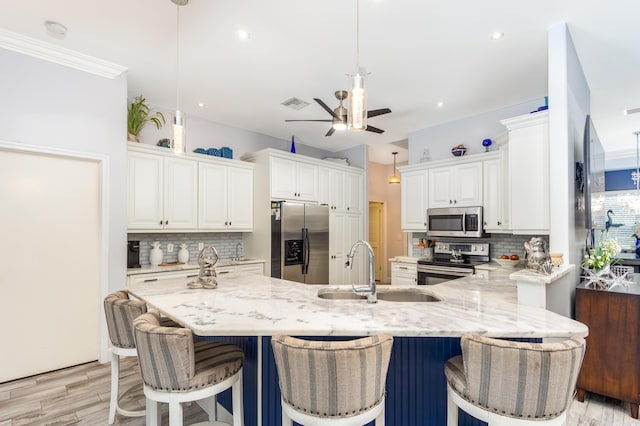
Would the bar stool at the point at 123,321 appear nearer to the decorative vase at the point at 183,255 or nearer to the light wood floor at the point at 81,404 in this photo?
the light wood floor at the point at 81,404

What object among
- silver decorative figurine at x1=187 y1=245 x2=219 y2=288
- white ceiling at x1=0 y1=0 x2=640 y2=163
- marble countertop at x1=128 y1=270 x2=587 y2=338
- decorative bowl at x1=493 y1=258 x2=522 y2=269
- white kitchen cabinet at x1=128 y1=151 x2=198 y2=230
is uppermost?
white ceiling at x1=0 y1=0 x2=640 y2=163

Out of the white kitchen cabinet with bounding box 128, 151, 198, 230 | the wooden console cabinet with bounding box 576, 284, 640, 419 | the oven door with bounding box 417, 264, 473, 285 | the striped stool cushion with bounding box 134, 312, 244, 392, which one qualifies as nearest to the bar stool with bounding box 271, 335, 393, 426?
the striped stool cushion with bounding box 134, 312, 244, 392

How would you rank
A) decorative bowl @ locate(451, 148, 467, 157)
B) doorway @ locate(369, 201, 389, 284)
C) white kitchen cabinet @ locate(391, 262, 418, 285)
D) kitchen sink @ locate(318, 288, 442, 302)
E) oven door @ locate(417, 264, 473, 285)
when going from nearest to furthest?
kitchen sink @ locate(318, 288, 442, 302), oven door @ locate(417, 264, 473, 285), decorative bowl @ locate(451, 148, 467, 157), white kitchen cabinet @ locate(391, 262, 418, 285), doorway @ locate(369, 201, 389, 284)

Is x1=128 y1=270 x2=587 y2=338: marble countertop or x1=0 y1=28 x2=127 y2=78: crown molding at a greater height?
x1=0 y1=28 x2=127 y2=78: crown molding

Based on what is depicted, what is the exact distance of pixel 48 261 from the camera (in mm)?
3111

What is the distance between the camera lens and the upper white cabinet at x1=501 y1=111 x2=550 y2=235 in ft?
9.30

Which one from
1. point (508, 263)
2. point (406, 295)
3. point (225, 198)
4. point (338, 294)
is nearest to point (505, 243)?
point (508, 263)

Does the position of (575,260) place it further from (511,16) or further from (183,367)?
(183,367)

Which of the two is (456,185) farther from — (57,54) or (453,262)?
(57,54)

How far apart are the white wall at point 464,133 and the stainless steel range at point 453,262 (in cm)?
138

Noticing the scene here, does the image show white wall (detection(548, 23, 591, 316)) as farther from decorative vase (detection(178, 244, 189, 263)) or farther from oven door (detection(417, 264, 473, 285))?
decorative vase (detection(178, 244, 189, 263))

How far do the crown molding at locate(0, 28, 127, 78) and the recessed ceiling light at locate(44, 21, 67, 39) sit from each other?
228 millimetres

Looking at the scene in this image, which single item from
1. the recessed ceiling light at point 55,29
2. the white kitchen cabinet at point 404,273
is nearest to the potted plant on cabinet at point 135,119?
the recessed ceiling light at point 55,29

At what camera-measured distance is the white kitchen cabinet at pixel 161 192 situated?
12.3 feet
